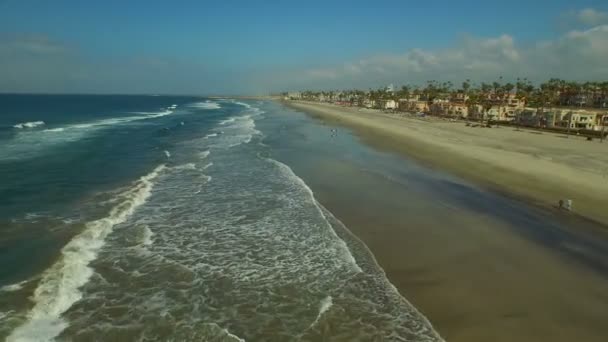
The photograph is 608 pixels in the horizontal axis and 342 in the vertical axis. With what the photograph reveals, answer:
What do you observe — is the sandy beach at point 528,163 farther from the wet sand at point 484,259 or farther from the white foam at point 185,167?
the white foam at point 185,167

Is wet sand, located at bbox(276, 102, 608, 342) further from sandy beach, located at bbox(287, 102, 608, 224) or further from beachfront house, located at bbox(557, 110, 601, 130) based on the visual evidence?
beachfront house, located at bbox(557, 110, 601, 130)

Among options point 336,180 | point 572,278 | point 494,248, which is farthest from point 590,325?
point 336,180

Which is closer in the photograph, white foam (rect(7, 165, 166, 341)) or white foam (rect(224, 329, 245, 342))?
white foam (rect(224, 329, 245, 342))

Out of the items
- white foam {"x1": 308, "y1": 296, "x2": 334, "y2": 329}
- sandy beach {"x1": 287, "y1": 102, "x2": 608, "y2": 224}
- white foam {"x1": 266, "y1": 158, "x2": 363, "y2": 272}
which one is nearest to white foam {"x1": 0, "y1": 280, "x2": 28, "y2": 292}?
white foam {"x1": 308, "y1": 296, "x2": 334, "y2": 329}

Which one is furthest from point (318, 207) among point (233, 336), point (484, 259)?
point (233, 336)

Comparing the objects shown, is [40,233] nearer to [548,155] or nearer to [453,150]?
[453,150]

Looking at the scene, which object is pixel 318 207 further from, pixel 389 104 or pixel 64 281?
pixel 389 104
